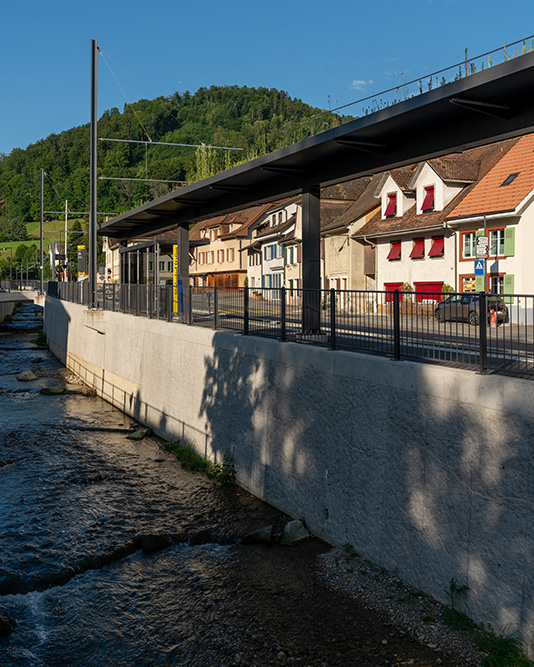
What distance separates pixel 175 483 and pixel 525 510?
8674 millimetres

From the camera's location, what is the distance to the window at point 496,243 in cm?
3434

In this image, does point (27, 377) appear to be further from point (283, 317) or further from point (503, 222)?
point (503, 222)

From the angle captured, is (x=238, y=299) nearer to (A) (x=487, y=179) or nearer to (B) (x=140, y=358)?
(B) (x=140, y=358)

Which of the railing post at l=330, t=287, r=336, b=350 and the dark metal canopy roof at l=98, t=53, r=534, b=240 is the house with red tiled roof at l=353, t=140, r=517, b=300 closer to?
the dark metal canopy roof at l=98, t=53, r=534, b=240

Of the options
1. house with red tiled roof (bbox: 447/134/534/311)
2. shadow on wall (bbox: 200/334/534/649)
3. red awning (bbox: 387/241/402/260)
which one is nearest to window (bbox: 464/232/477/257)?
house with red tiled roof (bbox: 447/134/534/311)

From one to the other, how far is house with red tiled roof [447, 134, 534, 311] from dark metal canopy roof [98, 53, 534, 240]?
732 inches

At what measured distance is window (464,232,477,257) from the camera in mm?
36906

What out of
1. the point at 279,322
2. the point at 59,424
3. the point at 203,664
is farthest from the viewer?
the point at 59,424

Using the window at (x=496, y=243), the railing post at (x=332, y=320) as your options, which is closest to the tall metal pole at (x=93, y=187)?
the railing post at (x=332, y=320)

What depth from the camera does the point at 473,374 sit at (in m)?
7.70

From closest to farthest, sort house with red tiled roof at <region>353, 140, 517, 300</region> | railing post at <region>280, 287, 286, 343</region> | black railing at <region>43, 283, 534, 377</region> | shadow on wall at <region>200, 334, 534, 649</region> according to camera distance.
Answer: shadow on wall at <region>200, 334, 534, 649</region> → black railing at <region>43, 283, 534, 377</region> → railing post at <region>280, 287, 286, 343</region> → house with red tiled roof at <region>353, 140, 517, 300</region>

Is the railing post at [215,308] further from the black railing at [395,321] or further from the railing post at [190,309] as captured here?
the railing post at [190,309]

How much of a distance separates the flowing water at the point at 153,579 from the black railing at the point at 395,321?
3269 mm

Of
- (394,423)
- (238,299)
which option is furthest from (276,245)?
(394,423)
